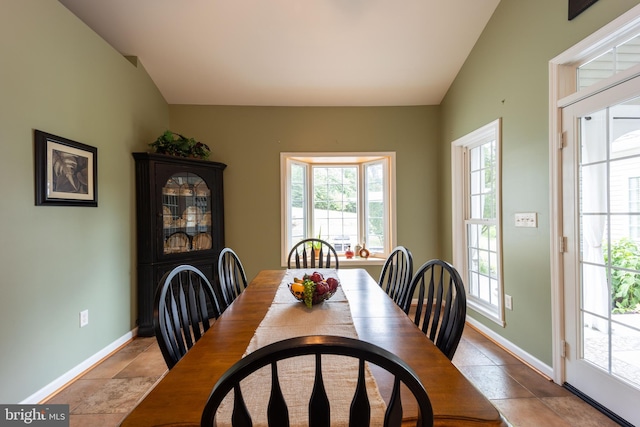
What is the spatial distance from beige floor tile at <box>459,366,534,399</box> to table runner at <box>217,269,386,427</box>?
1.28 meters

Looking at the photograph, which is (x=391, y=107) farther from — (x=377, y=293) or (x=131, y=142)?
(x=131, y=142)

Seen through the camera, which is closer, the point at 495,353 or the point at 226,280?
the point at 226,280

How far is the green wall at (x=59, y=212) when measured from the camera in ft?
5.39

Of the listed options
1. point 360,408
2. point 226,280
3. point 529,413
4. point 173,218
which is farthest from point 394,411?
point 173,218

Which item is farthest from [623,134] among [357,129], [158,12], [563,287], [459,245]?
[158,12]

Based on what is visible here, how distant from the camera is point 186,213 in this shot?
121 inches

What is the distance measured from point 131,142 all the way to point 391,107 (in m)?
2.88

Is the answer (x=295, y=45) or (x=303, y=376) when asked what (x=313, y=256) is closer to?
(x=303, y=376)

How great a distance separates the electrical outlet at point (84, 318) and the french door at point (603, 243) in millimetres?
3387

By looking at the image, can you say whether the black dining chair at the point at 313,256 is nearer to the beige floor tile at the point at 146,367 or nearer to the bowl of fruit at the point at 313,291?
the bowl of fruit at the point at 313,291

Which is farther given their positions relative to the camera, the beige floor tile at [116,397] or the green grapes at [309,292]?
the beige floor tile at [116,397]

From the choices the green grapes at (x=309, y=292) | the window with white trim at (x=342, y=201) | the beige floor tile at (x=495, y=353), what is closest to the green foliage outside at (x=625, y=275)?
the beige floor tile at (x=495, y=353)

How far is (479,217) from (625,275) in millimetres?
1434

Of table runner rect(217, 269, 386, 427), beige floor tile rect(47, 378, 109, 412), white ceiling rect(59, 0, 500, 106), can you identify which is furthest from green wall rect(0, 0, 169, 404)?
table runner rect(217, 269, 386, 427)
